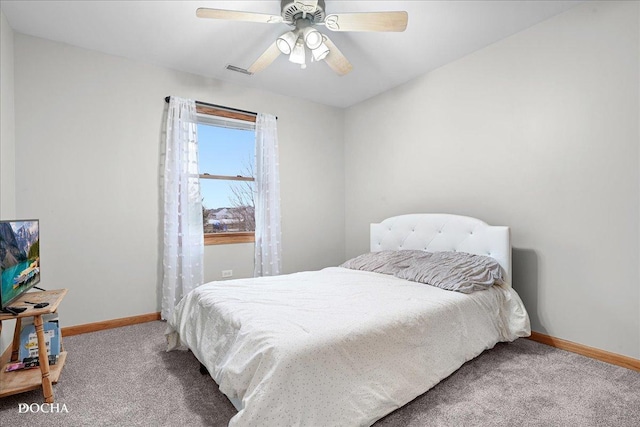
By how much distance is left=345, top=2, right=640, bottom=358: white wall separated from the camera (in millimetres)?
2137

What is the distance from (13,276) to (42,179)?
4.02 feet

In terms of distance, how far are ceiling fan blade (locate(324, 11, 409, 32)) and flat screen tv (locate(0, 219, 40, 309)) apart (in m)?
2.34

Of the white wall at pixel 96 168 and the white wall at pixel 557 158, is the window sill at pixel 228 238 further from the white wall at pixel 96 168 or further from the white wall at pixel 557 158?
the white wall at pixel 557 158

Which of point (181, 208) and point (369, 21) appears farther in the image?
point (181, 208)

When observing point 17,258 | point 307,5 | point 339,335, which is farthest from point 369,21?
point 17,258

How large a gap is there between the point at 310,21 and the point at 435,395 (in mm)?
2526

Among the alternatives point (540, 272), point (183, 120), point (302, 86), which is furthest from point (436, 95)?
point (183, 120)

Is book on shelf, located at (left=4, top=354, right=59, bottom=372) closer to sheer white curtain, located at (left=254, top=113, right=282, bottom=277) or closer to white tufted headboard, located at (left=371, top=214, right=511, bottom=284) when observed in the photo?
sheer white curtain, located at (left=254, top=113, right=282, bottom=277)

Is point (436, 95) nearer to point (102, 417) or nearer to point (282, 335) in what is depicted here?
point (282, 335)

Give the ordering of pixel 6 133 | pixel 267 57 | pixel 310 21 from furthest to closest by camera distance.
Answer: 1. pixel 267 57
2. pixel 6 133
3. pixel 310 21

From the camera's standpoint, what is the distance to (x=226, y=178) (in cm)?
376

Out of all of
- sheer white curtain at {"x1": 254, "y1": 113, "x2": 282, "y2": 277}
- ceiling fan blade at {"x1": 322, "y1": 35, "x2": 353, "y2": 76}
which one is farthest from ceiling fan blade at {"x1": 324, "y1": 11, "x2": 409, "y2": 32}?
sheer white curtain at {"x1": 254, "y1": 113, "x2": 282, "y2": 277}

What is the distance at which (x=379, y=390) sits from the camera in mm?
1515

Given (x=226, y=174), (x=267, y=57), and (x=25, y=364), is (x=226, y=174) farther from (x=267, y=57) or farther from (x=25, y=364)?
(x=25, y=364)
